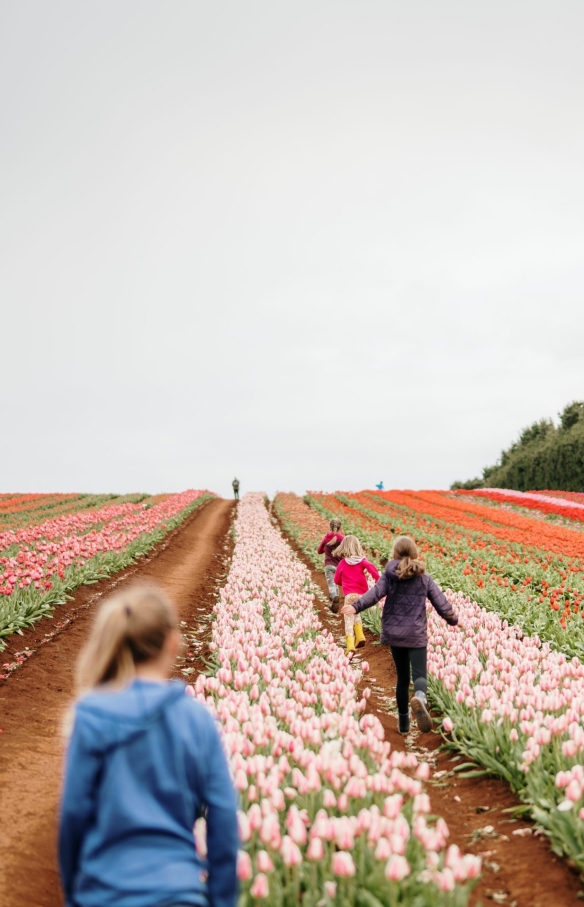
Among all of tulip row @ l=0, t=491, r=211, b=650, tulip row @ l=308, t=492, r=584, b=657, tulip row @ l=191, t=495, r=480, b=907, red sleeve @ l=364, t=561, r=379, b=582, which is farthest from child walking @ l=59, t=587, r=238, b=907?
tulip row @ l=0, t=491, r=211, b=650

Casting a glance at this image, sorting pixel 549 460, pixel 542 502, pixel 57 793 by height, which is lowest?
pixel 57 793

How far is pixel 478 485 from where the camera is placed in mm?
67375

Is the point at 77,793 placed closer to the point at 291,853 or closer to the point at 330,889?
the point at 291,853

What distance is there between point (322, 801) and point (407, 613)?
3.21 m

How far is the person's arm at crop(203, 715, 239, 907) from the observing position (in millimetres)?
2707

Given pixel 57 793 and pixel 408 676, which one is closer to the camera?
pixel 57 793

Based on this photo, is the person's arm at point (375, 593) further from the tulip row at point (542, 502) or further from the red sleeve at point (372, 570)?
the tulip row at point (542, 502)

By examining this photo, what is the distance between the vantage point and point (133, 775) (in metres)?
2.58

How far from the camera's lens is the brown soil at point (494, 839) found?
447cm

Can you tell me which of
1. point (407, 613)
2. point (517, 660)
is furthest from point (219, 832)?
point (517, 660)

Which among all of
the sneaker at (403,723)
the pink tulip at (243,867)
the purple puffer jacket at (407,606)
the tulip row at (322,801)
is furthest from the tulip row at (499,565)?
the pink tulip at (243,867)

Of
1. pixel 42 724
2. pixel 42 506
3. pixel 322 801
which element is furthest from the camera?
pixel 42 506

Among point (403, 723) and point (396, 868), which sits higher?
point (396, 868)

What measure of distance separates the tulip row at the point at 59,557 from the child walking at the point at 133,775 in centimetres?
843
